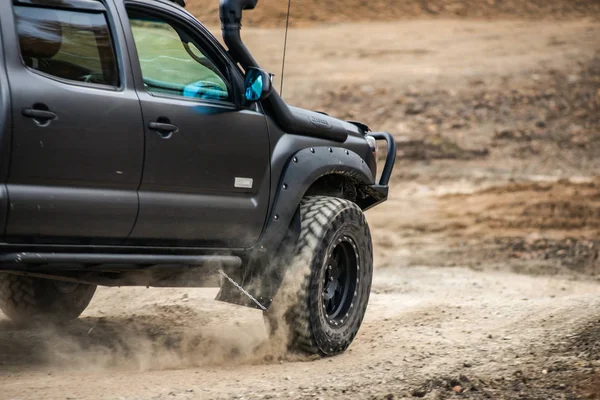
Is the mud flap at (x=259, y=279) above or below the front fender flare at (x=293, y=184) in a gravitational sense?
below

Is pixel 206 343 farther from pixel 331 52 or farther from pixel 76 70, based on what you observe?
pixel 331 52

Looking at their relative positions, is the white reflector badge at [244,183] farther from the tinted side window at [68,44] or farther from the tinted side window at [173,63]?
the tinted side window at [68,44]

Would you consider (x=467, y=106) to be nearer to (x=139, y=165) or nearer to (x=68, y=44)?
(x=139, y=165)

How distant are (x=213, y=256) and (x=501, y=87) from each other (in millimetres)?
14648

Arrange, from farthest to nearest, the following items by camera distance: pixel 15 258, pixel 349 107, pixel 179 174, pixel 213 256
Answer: pixel 349 107 < pixel 213 256 < pixel 179 174 < pixel 15 258

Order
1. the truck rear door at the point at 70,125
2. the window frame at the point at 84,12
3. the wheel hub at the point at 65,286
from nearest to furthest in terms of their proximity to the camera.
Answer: the truck rear door at the point at 70,125 → the window frame at the point at 84,12 → the wheel hub at the point at 65,286

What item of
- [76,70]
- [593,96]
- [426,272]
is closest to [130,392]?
[76,70]

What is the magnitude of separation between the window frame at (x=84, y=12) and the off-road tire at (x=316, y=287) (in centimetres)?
151

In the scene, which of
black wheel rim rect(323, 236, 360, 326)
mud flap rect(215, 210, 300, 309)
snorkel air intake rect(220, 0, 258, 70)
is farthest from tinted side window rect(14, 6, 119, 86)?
black wheel rim rect(323, 236, 360, 326)

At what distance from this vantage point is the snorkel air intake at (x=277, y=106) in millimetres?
5590

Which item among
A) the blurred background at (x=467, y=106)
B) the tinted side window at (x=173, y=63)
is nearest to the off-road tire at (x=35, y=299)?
the tinted side window at (x=173, y=63)

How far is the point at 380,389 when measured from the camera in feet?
16.6

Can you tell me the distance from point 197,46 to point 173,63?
26cm

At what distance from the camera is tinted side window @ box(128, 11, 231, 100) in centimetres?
527
